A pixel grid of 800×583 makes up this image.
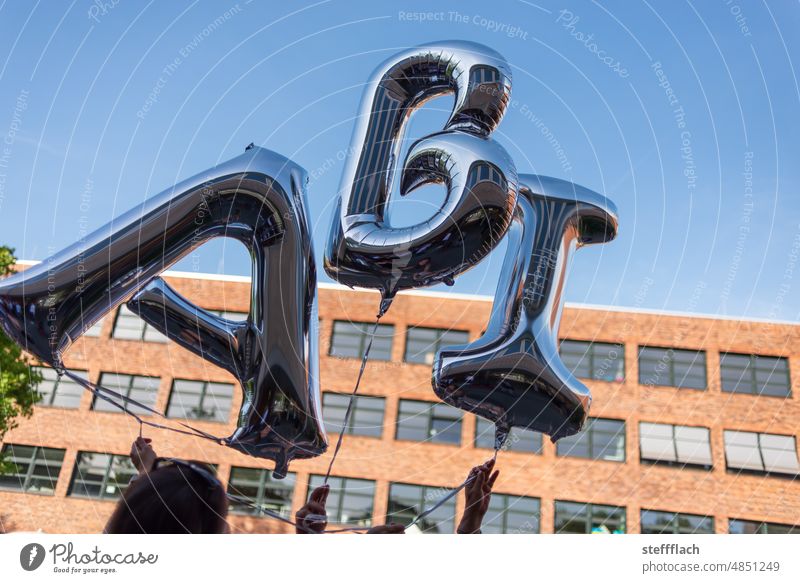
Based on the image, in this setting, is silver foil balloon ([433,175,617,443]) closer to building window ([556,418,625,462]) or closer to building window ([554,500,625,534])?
building window ([556,418,625,462])

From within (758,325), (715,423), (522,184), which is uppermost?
(758,325)

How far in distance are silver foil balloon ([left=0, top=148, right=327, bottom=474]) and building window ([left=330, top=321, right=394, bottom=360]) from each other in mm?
14835

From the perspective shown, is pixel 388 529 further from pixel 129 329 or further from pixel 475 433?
pixel 129 329

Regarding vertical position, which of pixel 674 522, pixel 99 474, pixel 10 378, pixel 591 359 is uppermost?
pixel 591 359

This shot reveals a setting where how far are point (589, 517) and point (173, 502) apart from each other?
57.3ft

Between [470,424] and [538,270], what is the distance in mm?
14865


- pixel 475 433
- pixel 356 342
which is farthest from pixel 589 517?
pixel 356 342

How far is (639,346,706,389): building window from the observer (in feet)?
57.0

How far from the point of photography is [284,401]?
2.08 meters

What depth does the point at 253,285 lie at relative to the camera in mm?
2209

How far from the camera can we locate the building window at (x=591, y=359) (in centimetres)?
1683
